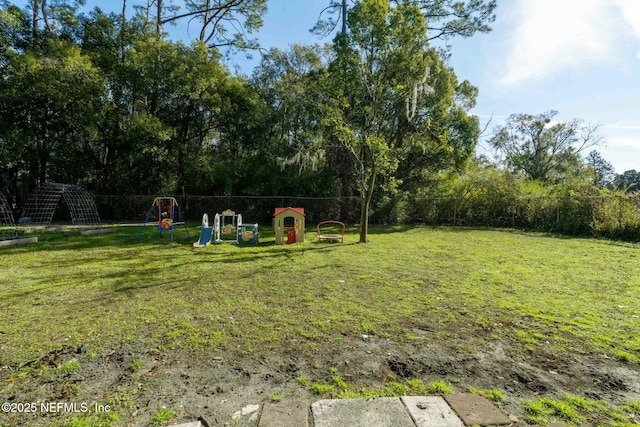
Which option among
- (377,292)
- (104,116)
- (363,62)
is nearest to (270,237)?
(363,62)

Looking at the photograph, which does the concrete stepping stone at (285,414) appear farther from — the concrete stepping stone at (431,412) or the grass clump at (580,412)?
the grass clump at (580,412)

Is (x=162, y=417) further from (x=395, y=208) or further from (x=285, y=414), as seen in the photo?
(x=395, y=208)

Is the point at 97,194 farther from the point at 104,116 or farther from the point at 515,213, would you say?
the point at 515,213

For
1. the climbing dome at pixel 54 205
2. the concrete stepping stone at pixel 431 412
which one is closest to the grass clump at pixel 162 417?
the concrete stepping stone at pixel 431 412

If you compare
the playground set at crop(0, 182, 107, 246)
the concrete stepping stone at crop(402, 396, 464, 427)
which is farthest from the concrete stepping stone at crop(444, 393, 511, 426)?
the playground set at crop(0, 182, 107, 246)

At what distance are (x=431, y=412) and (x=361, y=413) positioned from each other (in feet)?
1.47

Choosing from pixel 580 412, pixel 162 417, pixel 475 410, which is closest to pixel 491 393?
pixel 475 410

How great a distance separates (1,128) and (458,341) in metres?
18.9

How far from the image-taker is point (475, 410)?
212 centimetres

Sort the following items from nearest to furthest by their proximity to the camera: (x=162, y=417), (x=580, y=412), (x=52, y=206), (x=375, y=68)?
1. (x=162, y=417)
2. (x=580, y=412)
3. (x=375, y=68)
4. (x=52, y=206)

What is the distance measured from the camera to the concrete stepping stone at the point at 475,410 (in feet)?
6.62

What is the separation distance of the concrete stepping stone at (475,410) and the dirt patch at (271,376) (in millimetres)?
111

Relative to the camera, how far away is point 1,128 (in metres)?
13.9

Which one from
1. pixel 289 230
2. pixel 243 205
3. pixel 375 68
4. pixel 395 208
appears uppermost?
pixel 375 68
